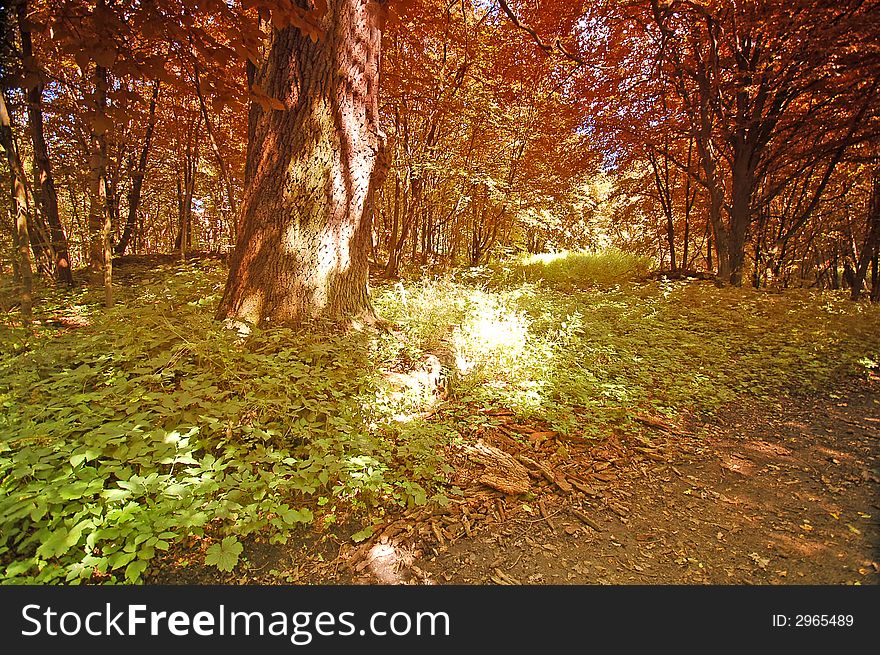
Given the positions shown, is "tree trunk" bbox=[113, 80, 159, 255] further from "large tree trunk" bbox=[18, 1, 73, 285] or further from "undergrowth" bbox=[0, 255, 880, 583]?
"undergrowth" bbox=[0, 255, 880, 583]

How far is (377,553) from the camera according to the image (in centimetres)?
233

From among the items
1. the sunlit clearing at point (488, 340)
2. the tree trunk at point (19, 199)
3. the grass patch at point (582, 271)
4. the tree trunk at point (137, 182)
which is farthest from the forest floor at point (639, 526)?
the tree trunk at point (137, 182)

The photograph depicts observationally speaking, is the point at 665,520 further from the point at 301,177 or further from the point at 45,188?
the point at 45,188

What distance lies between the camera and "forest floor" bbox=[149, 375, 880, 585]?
7.29ft

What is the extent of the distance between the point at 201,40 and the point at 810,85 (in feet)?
38.4

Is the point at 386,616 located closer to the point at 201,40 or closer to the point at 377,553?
the point at 377,553

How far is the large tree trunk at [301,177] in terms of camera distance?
12.6ft

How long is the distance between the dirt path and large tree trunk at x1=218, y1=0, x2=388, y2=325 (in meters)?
2.35

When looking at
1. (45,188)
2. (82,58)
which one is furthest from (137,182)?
(82,58)

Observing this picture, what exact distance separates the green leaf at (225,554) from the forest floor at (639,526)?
0.28 m

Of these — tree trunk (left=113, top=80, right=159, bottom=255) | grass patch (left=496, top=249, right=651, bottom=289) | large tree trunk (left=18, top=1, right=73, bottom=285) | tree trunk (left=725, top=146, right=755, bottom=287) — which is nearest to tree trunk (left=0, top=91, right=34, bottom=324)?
large tree trunk (left=18, top=1, right=73, bottom=285)

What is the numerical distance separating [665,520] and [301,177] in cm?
425

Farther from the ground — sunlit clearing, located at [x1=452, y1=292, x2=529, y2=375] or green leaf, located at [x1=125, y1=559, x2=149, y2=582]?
sunlit clearing, located at [x1=452, y1=292, x2=529, y2=375]

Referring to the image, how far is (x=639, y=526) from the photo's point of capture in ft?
8.74
